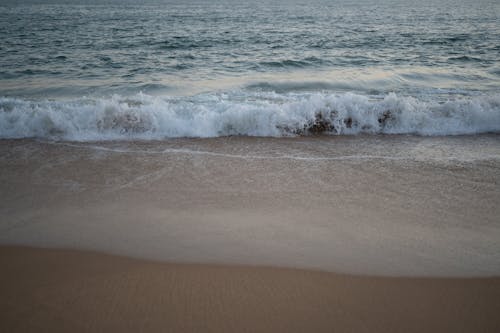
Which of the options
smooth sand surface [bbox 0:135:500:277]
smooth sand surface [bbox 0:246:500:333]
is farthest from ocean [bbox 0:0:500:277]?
smooth sand surface [bbox 0:246:500:333]

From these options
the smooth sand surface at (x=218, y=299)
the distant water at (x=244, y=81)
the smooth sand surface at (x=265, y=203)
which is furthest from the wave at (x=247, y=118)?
the smooth sand surface at (x=218, y=299)

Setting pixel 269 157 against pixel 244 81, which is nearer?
pixel 269 157

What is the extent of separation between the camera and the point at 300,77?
10.2 metres

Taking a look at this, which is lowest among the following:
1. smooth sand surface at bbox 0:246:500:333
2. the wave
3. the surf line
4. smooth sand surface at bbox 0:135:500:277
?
smooth sand surface at bbox 0:246:500:333

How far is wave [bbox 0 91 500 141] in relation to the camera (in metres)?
6.09

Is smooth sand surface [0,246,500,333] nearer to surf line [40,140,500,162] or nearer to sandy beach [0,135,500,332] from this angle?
sandy beach [0,135,500,332]

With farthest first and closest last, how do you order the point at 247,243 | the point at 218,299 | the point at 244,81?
the point at 244,81 < the point at 247,243 < the point at 218,299

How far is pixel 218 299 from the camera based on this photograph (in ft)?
8.08

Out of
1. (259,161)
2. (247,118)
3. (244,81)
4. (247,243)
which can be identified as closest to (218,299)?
(247,243)

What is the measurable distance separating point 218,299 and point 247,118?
14.2 ft

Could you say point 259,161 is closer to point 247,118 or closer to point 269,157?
point 269,157

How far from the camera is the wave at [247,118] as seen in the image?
6.09 metres

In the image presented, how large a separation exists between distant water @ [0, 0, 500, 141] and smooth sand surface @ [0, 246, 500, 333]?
3.61 meters

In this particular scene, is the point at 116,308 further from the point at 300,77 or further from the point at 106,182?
the point at 300,77
